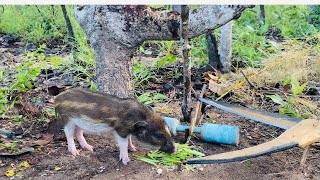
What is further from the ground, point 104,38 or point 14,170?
point 104,38

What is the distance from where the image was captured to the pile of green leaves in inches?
123

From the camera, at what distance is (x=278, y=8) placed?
30.6 ft

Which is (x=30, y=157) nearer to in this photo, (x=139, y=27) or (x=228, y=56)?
(x=139, y=27)

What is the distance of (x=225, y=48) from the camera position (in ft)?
16.8

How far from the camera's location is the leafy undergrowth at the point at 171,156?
3.13 m

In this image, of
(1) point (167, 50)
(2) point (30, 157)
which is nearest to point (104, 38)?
(2) point (30, 157)

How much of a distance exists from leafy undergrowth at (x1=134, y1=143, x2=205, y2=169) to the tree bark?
80cm

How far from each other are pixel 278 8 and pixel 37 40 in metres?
4.42

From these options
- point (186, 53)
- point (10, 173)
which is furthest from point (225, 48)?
point (10, 173)

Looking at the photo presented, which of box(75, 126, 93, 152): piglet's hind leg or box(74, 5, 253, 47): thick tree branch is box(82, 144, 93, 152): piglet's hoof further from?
box(74, 5, 253, 47): thick tree branch

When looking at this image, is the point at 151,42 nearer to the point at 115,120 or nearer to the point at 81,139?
the point at 81,139

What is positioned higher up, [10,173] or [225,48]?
[225,48]

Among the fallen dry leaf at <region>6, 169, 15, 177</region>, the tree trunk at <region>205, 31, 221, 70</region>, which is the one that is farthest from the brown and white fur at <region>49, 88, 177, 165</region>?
the tree trunk at <region>205, 31, 221, 70</region>

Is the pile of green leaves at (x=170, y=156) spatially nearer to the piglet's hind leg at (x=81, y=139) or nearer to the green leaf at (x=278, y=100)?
the piglet's hind leg at (x=81, y=139)
